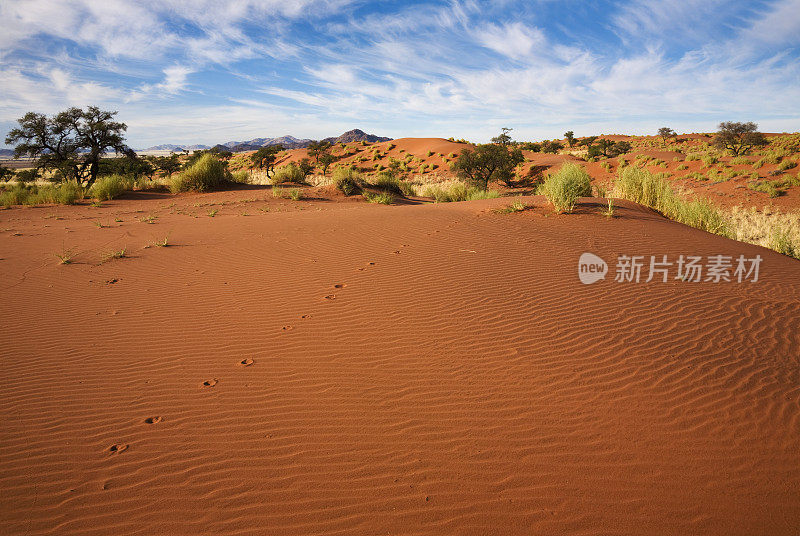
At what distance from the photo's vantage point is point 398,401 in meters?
3.23

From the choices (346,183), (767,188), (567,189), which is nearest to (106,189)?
(346,183)

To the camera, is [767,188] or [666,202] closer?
[666,202]

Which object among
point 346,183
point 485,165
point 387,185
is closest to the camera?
point 346,183

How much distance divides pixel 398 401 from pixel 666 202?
12478mm

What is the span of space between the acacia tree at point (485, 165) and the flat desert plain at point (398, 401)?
19610 mm

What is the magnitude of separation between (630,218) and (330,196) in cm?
1239

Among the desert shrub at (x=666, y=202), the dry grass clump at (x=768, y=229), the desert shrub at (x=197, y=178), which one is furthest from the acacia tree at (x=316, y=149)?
the dry grass clump at (x=768, y=229)

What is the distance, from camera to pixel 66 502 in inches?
92.7

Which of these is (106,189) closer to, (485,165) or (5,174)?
(5,174)

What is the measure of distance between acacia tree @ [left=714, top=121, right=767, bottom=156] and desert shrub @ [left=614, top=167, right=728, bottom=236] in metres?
26.7

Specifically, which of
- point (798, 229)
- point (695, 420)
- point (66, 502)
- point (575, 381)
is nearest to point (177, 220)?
point (66, 502)

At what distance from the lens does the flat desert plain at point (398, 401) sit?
2.32m

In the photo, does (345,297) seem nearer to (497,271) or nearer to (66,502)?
(497,271)

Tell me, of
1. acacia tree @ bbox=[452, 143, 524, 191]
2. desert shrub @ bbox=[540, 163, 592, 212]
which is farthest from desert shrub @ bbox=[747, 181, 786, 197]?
desert shrub @ bbox=[540, 163, 592, 212]
